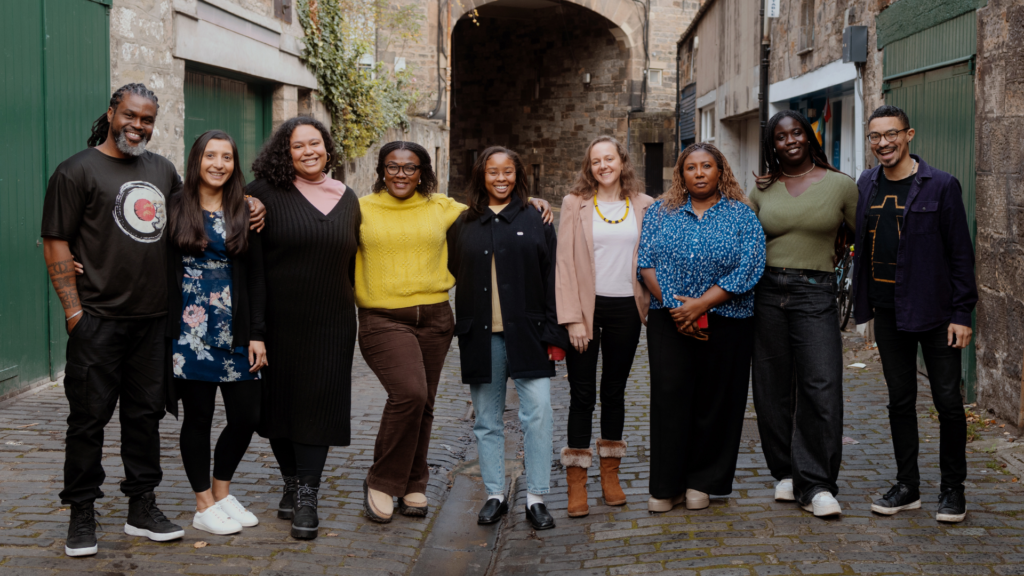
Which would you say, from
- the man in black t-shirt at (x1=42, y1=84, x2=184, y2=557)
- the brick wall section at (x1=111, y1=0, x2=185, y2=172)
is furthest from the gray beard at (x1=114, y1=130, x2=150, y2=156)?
the brick wall section at (x1=111, y1=0, x2=185, y2=172)

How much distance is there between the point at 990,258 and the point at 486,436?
3539mm

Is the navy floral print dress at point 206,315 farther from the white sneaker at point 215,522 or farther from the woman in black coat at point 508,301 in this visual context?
the woman in black coat at point 508,301

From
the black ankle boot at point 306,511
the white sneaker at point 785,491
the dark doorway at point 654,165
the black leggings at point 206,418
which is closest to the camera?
the black leggings at point 206,418

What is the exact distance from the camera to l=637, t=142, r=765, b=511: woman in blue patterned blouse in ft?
13.8

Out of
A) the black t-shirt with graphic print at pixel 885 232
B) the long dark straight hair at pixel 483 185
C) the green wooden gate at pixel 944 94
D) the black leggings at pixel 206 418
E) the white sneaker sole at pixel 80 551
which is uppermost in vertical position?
the green wooden gate at pixel 944 94

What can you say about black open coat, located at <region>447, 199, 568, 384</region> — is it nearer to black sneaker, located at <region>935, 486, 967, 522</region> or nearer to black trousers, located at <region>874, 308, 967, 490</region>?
black trousers, located at <region>874, 308, 967, 490</region>

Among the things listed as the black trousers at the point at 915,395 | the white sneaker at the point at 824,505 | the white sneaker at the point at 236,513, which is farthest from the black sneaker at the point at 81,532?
the black trousers at the point at 915,395

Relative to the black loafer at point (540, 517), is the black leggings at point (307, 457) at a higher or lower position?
higher

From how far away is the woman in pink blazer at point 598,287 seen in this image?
14.4 ft

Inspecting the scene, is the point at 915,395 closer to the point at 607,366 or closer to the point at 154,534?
the point at 607,366

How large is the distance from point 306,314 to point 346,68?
32.8 ft

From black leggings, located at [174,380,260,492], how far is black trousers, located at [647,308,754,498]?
1783 millimetres

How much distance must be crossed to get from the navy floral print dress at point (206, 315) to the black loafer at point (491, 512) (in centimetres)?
141

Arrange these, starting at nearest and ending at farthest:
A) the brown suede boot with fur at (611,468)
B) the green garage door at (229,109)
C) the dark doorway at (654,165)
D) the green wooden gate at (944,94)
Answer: the brown suede boot with fur at (611,468), the green wooden gate at (944,94), the green garage door at (229,109), the dark doorway at (654,165)
